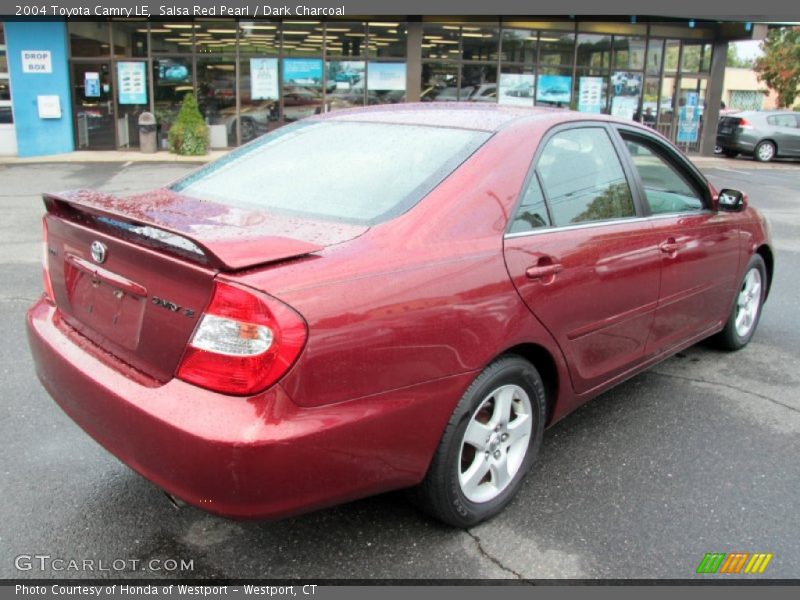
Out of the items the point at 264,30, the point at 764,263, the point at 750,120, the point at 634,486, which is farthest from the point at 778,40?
the point at 634,486

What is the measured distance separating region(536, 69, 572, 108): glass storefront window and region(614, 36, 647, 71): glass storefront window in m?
1.70

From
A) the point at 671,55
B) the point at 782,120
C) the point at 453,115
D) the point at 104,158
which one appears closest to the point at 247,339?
the point at 453,115

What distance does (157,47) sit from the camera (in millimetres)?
18578

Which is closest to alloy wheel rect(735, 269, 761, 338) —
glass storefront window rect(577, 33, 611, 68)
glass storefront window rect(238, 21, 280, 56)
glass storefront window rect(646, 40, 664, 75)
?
glass storefront window rect(238, 21, 280, 56)

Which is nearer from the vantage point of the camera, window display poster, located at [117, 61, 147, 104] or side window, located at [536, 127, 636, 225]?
side window, located at [536, 127, 636, 225]

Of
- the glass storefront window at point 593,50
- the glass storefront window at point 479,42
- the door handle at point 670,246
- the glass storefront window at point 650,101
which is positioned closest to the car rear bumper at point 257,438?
the door handle at point 670,246

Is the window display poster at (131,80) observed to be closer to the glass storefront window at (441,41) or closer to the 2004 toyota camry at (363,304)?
the glass storefront window at (441,41)

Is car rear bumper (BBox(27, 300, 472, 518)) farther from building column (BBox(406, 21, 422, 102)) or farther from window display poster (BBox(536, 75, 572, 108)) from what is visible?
window display poster (BBox(536, 75, 572, 108))

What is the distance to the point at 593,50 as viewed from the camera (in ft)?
69.1

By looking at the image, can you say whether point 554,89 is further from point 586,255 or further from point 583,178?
point 586,255

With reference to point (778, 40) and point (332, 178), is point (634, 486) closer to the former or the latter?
point (332, 178)

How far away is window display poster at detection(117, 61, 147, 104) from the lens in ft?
60.7

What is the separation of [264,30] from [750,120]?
47.8ft

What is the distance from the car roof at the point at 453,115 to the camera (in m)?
3.19
